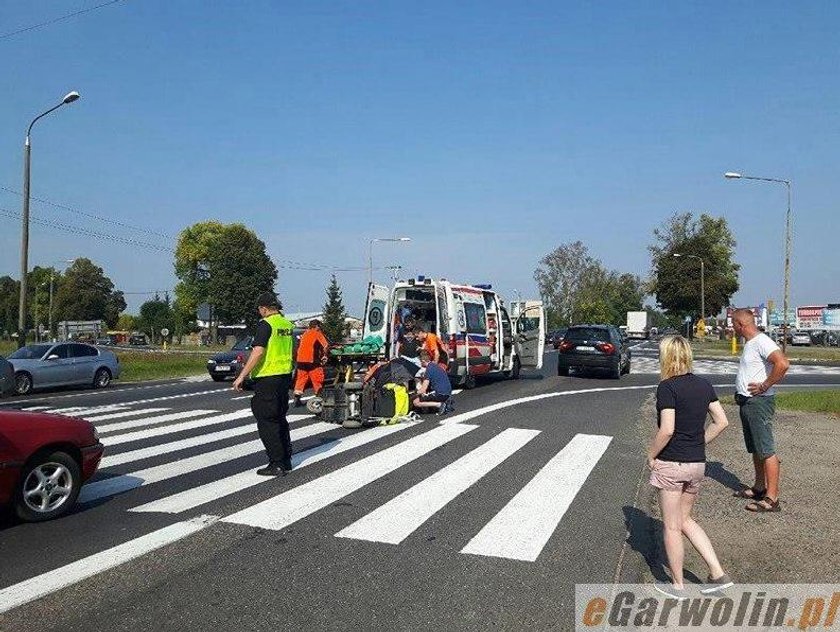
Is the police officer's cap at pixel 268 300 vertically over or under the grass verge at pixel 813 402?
over

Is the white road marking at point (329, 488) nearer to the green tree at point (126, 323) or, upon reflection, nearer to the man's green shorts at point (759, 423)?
the man's green shorts at point (759, 423)

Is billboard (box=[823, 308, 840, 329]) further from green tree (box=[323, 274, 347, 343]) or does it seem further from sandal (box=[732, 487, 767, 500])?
sandal (box=[732, 487, 767, 500])

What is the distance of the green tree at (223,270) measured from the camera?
80.4 m

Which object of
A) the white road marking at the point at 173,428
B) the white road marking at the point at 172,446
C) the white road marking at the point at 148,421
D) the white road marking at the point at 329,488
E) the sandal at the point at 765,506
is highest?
the sandal at the point at 765,506

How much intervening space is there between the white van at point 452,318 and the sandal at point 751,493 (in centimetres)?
958

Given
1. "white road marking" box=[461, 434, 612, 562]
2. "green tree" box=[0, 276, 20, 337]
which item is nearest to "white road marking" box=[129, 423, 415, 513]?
"white road marking" box=[461, 434, 612, 562]

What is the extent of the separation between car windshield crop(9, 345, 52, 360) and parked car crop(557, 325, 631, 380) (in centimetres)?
1586

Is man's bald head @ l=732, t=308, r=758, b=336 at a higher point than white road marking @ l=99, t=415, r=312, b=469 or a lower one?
higher

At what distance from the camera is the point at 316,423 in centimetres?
1236

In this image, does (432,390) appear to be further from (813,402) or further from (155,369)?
(155,369)

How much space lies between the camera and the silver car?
2092 centimetres

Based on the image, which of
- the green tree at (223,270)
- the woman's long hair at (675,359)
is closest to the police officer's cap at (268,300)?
the woman's long hair at (675,359)

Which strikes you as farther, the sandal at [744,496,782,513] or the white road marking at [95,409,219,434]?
the white road marking at [95,409,219,434]

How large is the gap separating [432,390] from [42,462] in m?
8.05
